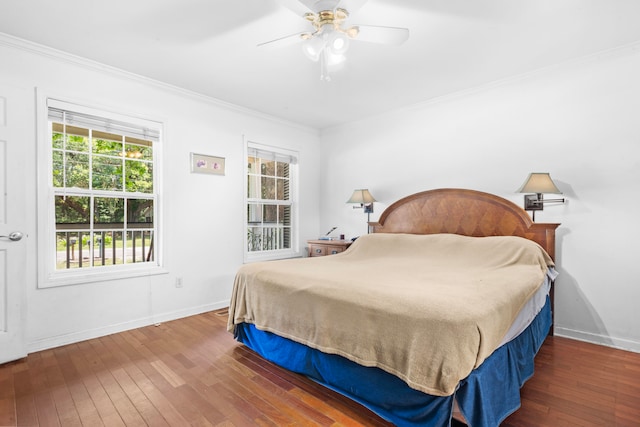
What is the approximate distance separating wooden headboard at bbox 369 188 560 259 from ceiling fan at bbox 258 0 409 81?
6.30 ft

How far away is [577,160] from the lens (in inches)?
113

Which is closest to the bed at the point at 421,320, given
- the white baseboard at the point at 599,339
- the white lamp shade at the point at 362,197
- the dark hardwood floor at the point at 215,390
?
the dark hardwood floor at the point at 215,390

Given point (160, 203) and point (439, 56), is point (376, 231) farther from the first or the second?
point (160, 203)

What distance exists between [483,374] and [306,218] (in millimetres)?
3579

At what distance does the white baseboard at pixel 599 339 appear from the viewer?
103 inches

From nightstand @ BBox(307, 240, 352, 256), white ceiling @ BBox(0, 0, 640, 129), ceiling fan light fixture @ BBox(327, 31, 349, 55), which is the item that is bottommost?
nightstand @ BBox(307, 240, 352, 256)

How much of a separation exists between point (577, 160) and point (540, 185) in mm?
452

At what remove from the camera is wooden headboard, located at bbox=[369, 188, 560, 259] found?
3014mm

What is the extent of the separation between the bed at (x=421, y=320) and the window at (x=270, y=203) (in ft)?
5.27

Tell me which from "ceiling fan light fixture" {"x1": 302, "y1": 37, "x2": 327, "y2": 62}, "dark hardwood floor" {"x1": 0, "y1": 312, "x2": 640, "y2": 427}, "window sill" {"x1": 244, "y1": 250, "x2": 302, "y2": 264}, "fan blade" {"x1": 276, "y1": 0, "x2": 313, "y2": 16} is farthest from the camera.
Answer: "window sill" {"x1": 244, "y1": 250, "x2": 302, "y2": 264}

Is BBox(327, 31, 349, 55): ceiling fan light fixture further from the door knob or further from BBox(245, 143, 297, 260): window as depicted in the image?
the door knob

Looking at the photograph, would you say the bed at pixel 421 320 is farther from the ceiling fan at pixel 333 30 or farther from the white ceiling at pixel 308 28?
the ceiling fan at pixel 333 30

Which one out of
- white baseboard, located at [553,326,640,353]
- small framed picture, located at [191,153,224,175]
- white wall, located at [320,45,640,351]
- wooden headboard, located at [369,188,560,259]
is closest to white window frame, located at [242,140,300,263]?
small framed picture, located at [191,153,224,175]

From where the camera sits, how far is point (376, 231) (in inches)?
163
